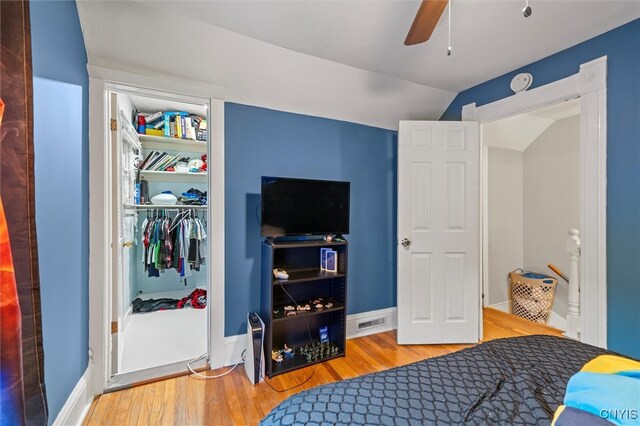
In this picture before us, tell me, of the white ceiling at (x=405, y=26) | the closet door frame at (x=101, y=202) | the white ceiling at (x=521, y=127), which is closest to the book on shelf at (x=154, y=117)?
the closet door frame at (x=101, y=202)

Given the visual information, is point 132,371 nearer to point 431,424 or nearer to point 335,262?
point 335,262

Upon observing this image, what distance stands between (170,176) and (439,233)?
332 cm

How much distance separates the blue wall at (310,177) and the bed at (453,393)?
4.67 ft

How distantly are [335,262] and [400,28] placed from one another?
176 cm

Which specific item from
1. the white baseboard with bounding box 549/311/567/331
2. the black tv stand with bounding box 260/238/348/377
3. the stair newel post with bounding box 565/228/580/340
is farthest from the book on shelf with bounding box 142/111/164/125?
the white baseboard with bounding box 549/311/567/331

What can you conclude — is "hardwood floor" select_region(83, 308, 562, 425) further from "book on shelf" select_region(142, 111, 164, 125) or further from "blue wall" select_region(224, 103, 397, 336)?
"book on shelf" select_region(142, 111, 164, 125)

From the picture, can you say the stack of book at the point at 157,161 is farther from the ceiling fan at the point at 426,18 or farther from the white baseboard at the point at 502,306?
the white baseboard at the point at 502,306

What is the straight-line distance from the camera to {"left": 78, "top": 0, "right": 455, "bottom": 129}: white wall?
1618 millimetres

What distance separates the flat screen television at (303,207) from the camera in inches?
79.6

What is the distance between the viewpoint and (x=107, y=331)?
1799mm

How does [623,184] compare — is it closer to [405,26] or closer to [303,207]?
[405,26]

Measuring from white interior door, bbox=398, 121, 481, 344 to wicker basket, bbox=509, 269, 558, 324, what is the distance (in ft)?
4.05

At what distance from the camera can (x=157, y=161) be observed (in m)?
3.28

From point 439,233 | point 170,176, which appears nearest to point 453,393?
point 439,233
